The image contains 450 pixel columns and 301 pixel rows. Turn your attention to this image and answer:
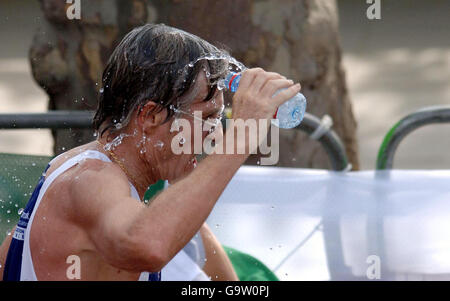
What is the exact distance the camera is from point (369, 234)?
2930mm

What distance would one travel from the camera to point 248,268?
2.89 metres

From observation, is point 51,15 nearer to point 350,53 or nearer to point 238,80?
point 238,80

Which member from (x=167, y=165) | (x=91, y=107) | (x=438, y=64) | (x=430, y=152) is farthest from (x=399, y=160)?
(x=167, y=165)

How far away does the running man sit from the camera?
1.71 m

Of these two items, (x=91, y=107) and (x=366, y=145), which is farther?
(x=366, y=145)

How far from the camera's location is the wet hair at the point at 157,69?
191cm

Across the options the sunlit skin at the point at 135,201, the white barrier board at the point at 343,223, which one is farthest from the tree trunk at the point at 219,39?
the sunlit skin at the point at 135,201

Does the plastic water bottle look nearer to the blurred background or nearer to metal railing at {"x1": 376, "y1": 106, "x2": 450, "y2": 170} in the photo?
metal railing at {"x1": 376, "y1": 106, "x2": 450, "y2": 170}

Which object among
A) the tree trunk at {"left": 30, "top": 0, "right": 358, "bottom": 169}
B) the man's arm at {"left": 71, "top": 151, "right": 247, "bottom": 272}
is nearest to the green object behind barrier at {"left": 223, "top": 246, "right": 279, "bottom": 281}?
the man's arm at {"left": 71, "top": 151, "right": 247, "bottom": 272}

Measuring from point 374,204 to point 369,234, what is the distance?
0.39 feet

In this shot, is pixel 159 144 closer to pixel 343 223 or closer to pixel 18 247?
pixel 18 247

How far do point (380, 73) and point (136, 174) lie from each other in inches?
311

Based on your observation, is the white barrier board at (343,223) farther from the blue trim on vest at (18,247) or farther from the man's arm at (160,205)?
the man's arm at (160,205)

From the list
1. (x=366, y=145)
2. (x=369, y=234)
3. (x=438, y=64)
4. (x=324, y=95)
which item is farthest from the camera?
(x=438, y=64)
